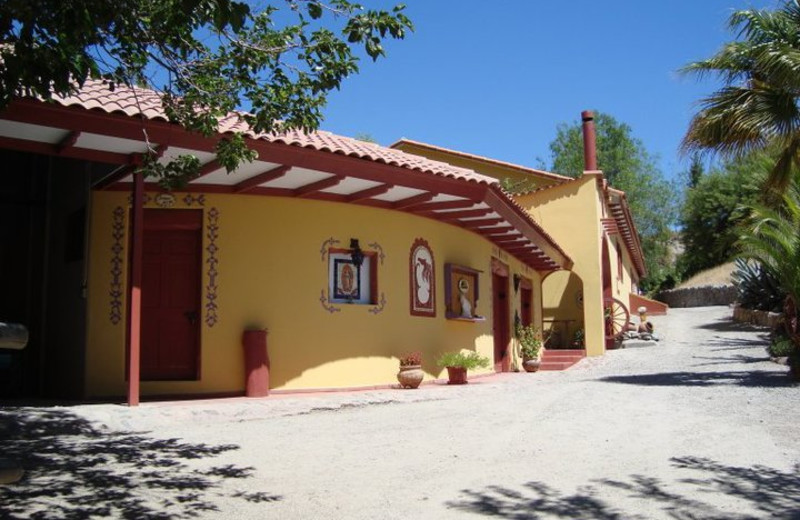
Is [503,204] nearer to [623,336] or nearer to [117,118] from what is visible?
[117,118]

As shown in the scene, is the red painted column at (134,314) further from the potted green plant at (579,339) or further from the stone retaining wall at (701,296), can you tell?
the stone retaining wall at (701,296)

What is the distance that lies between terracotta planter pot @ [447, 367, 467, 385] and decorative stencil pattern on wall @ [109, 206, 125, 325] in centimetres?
488

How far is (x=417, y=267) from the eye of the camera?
37.2 feet

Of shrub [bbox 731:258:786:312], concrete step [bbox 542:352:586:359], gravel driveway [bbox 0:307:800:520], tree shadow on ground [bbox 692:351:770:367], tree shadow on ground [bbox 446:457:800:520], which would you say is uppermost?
shrub [bbox 731:258:786:312]

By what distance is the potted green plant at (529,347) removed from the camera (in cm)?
1595

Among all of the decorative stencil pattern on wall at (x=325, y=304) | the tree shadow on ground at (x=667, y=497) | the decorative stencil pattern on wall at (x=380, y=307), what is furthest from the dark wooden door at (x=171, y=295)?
the tree shadow on ground at (x=667, y=497)

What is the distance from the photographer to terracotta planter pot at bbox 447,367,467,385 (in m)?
11.1

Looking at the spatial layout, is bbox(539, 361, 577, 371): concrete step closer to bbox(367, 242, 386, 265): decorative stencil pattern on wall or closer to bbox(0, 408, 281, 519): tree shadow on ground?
bbox(367, 242, 386, 265): decorative stencil pattern on wall

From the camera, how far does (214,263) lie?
921 centimetres

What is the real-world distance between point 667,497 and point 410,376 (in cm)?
604

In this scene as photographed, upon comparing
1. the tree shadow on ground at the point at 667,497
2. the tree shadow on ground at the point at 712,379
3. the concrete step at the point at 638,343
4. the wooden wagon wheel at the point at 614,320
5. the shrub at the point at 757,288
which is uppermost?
the shrub at the point at 757,288

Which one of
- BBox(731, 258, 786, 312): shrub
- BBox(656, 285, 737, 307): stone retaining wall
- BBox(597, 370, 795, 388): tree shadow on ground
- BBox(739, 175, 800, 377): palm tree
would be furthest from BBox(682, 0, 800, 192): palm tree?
BBox(656, 285, 737, 307): stone retaining wall

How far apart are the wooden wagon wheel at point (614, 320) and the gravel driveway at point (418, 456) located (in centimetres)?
1150

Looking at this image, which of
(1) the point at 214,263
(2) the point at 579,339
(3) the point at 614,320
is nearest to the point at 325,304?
(1) the point at 214,263
